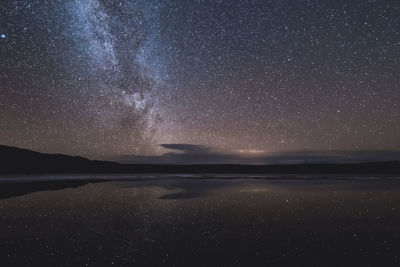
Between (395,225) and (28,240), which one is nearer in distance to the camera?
(28,240)

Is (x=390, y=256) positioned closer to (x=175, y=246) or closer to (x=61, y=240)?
(x=175, y=246)

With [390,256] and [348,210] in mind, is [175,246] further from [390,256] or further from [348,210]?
[348,210]

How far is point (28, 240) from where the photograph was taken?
10656 mm

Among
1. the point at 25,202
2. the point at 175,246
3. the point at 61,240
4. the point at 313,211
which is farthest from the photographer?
the point at 25,202

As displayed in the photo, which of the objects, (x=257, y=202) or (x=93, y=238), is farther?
(x=257, y=202)

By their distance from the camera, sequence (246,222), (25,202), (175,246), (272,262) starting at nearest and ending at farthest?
(272,262)
(175,246)
(246,222)
(25,202)

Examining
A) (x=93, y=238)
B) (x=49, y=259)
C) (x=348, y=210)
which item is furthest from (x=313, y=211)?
(x=49, y=259)

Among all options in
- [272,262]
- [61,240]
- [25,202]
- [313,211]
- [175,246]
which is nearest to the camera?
[272,262]

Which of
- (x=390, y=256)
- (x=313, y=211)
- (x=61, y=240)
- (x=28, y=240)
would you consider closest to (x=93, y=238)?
(x=61, y=240)

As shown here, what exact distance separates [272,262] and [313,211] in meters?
9.42

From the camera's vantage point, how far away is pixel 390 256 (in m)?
8.83

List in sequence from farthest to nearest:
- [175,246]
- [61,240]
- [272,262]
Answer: [61,240] → [175,246] → [272,262]

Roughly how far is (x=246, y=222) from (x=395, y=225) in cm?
579

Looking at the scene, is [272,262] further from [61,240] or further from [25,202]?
[25,202]
